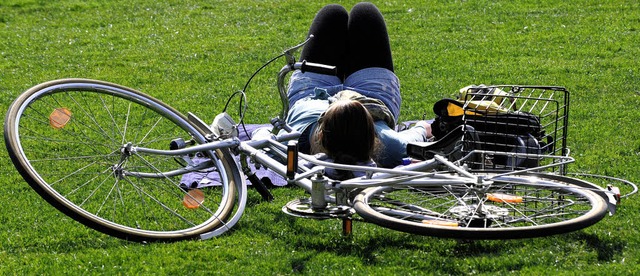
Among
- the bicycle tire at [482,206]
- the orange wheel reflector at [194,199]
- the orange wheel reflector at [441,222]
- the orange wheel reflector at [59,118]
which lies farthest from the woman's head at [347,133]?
the orange wheel reflector at [59,118]

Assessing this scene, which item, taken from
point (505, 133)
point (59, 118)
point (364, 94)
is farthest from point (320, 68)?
point (59, 118)

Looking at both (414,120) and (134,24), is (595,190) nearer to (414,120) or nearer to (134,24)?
(414,120)

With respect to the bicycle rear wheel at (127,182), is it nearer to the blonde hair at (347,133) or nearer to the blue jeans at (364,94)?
the blonde hair at (347,133)

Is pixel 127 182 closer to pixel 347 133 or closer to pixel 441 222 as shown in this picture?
pixel 347 133

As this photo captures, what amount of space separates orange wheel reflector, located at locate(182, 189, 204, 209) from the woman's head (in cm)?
77

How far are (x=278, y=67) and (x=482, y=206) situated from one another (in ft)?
20.2

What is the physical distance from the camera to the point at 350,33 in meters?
7.87

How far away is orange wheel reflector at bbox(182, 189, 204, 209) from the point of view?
5805 millimetres

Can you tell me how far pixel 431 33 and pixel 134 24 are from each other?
398cm

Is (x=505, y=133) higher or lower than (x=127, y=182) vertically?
higher

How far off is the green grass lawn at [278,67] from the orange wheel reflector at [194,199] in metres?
0.30

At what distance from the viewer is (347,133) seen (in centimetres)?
584

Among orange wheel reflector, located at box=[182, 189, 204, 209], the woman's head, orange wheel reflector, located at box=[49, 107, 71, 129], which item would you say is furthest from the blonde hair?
orange wheel reflector, located at box=[49, 107, 71, 129]

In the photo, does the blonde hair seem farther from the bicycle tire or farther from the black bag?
the black bag
